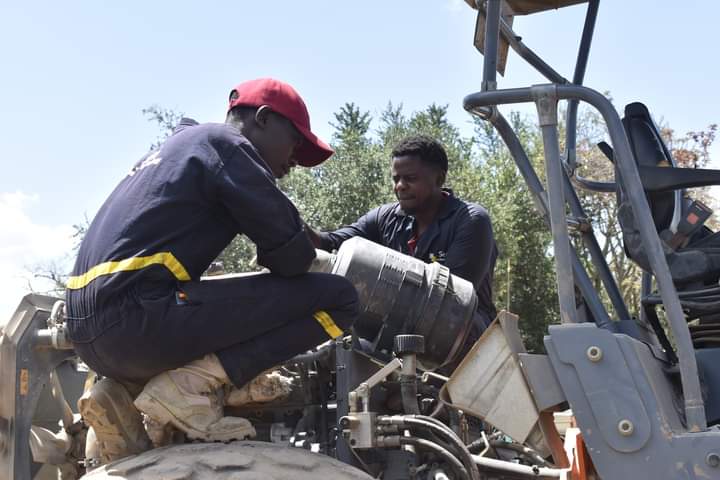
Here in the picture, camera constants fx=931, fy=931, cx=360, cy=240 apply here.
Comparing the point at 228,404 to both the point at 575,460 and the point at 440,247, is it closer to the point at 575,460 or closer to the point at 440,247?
the point at 575,460

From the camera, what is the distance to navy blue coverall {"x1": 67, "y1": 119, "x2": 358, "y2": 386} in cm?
311

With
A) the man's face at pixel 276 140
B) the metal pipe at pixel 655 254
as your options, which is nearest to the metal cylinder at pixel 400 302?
the man's face at pixel 276 140

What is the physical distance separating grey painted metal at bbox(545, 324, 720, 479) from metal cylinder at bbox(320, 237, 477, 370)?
2.68 feet

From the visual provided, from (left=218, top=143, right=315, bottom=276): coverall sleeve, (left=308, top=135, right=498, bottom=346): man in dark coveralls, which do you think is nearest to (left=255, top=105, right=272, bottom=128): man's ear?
(left=218, top=143, right=315, bottom=276): coverall sleeve

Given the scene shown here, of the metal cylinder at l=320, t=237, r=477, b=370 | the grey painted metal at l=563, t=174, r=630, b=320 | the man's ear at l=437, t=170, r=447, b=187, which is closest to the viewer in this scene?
the grey painted metal at l=563, t=174, r=630, b=320

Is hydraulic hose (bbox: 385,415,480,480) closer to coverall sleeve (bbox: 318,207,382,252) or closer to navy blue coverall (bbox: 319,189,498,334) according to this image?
navy blue coverall (bbox: 319,189,498,334)

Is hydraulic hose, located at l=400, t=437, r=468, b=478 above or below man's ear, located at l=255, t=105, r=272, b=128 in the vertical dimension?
below

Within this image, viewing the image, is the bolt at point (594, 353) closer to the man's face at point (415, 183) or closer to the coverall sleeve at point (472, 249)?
the coverall sleeve at point (472, 249)

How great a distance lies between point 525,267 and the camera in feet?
76.4

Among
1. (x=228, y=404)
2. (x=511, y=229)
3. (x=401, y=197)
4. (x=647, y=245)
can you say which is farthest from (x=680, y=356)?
(x=511, y=229)

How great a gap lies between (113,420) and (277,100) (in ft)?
4.31

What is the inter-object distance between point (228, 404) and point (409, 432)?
0.75 m

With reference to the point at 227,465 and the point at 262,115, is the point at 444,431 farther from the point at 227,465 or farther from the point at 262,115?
the point at 262,115

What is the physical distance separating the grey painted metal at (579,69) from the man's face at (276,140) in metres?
1.26
